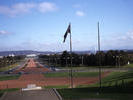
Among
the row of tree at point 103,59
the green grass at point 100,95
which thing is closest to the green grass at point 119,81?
the green grass at point 100,95

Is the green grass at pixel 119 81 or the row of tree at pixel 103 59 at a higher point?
the row of tree at pixel 103 59

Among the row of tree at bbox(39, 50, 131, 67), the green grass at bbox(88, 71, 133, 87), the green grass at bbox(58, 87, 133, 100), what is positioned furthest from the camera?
the row of tree at bbox(39, 50, 131, 67)

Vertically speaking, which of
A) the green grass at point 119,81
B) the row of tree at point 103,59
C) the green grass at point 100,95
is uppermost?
the row of tree at point 103,59

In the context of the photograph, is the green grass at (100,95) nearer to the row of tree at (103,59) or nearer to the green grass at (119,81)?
the green grass at (119,81)

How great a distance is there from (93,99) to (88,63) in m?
90.1

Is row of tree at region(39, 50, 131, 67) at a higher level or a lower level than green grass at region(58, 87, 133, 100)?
higher

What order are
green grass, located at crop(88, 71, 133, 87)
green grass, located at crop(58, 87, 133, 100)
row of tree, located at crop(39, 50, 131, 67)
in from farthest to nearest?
row of tree, located at crop(39, 50, 131, 67)
green grass, located at crop(88, 71, 133, 87)
green grass, located at crop(58, 87, 133, 100)

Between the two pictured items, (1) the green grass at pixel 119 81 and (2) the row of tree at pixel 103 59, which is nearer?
(1) the green grass at pixel 119 81

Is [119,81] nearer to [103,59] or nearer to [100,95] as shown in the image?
[100,95]

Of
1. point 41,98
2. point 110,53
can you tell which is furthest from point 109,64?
point 41,98

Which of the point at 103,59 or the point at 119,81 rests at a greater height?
the point at 103,59

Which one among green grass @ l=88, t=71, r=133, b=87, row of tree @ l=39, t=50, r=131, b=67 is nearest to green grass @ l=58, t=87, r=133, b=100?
green grass @ l=88, t=71, r=133, b=87

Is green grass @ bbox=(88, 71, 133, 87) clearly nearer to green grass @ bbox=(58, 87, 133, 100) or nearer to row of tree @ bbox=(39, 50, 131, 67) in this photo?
green grass @ bbox=(58, 87, 133, 100)

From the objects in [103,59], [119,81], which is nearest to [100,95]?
[119,81]
